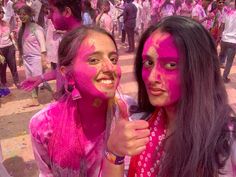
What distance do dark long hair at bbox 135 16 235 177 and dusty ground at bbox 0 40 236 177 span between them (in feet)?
4.21

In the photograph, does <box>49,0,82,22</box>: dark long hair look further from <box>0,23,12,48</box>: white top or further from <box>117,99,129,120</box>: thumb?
<box>0,23,12,48</box>: white top

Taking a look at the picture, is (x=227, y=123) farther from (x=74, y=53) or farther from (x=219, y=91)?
(x=74, y=53)

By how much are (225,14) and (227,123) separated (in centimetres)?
579

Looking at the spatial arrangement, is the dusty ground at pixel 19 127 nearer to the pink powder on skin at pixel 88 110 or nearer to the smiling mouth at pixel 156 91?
the pink powder on skin at pixel 88 110

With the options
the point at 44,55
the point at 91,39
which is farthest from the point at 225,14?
the point at 91,39

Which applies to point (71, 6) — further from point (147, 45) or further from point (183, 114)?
point (183, 114)

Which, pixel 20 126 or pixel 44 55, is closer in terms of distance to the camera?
pixel 20 126

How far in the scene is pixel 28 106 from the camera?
213 inches

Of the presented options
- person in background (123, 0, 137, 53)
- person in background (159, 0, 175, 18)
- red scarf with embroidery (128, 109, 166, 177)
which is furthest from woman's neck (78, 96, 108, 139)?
person in background (159, 0, 175, 18)

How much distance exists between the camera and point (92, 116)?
6.28 feet

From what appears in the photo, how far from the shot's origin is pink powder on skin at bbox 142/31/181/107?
4.66 feet

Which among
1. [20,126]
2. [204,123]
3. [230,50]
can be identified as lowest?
[20,126]

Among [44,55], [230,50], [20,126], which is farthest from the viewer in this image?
[230,50]

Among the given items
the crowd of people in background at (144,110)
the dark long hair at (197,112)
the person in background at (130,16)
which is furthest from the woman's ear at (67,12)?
the person in background at (130,16)
